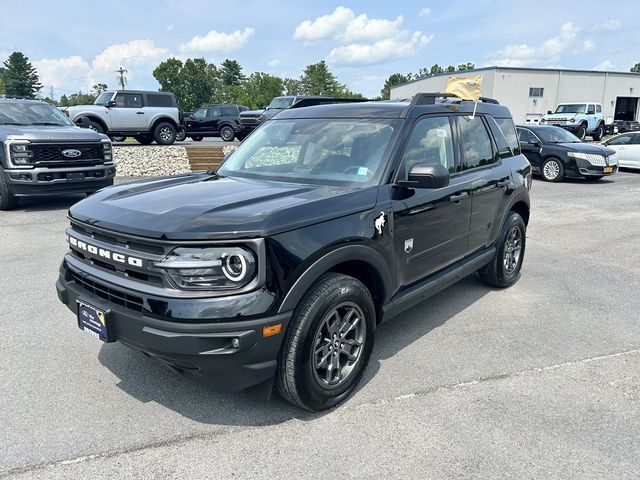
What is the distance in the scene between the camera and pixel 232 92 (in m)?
90.2

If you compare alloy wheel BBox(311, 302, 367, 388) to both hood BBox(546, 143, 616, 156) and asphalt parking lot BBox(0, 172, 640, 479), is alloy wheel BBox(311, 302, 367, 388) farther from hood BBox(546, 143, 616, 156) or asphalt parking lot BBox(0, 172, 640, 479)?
hood BBox(546, 143, 616, 156)

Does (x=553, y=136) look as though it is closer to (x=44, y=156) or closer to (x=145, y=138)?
(x=44, y=156)

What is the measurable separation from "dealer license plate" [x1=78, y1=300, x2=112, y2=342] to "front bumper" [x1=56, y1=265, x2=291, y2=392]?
0.13ft

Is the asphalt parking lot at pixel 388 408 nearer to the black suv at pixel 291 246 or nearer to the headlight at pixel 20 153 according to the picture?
the black suv at pixel 291 246

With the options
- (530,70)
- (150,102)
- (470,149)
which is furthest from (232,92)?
(470,149)

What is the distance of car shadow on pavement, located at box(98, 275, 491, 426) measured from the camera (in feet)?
9.96

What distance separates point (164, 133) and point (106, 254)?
17224 mm

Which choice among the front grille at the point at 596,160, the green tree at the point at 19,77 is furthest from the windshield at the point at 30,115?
the green tree at the point at 19,77

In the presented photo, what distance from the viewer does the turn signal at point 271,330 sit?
101 inches

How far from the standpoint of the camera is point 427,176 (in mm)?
3270

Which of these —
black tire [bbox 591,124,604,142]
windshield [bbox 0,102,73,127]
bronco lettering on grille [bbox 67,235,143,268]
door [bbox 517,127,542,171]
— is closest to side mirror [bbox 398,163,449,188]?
bronco lettering on grille [bbox 67,235,143,268]

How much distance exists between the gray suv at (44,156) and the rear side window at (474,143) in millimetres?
7294

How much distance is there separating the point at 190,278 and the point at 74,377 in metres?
1.55

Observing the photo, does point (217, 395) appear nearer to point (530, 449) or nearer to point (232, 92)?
point (530, 449)
